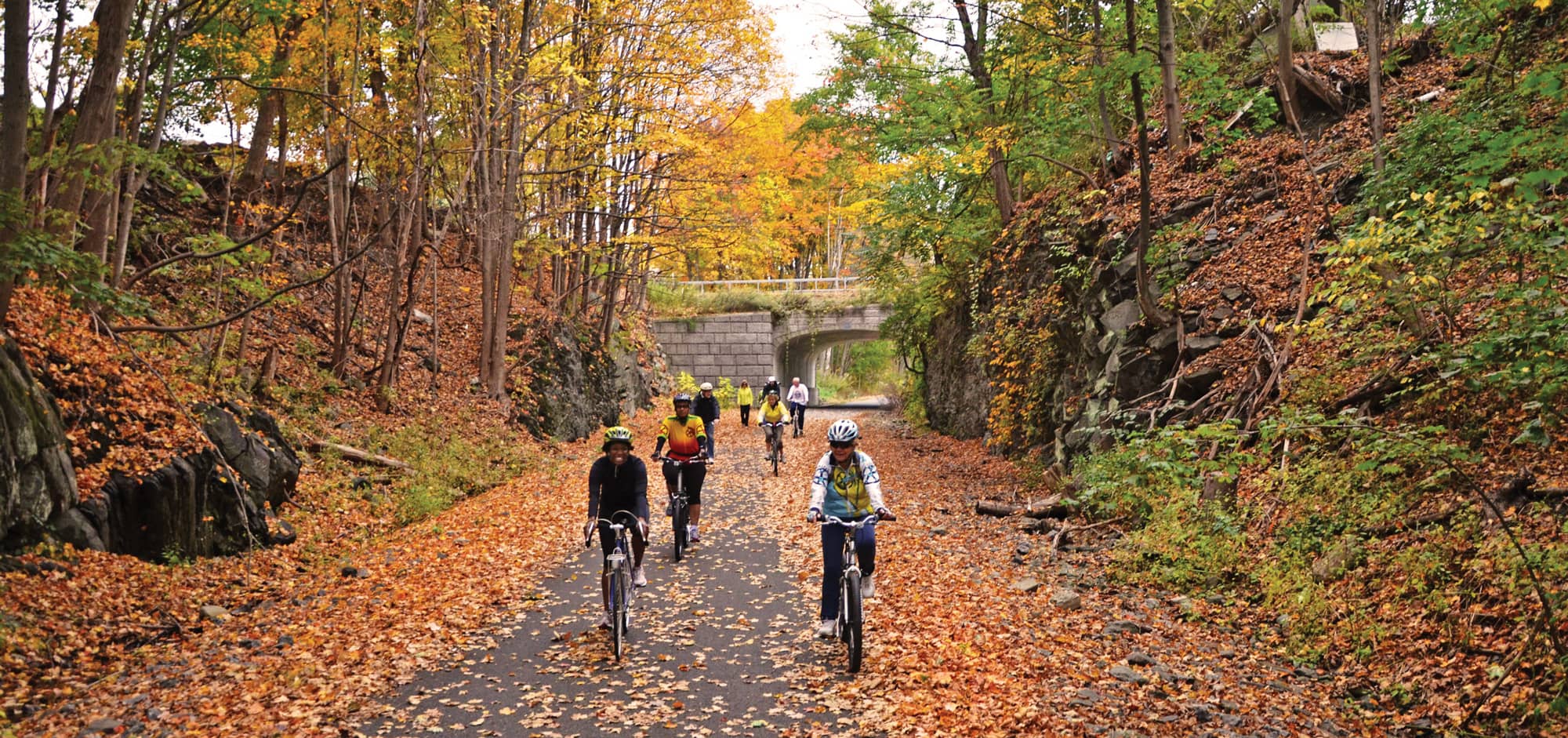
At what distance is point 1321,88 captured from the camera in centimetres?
1407

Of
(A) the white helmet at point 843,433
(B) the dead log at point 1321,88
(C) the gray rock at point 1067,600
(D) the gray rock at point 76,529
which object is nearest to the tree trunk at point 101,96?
(D) the gray rock at point 76,529

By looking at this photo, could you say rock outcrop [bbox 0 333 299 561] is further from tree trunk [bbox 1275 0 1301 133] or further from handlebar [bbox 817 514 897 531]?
tree trunk [bbox 1275 0 1301 133]

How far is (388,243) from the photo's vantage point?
23.7 m

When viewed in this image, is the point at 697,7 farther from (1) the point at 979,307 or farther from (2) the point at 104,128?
(2) the point at 104,128

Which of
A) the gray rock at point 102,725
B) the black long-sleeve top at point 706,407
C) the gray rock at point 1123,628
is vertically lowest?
the gray rock at point 102,725

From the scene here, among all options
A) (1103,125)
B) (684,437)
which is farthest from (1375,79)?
(684,437)

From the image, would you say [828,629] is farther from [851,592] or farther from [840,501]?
[840,501]

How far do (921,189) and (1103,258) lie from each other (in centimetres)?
645

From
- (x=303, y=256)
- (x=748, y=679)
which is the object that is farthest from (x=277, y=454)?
(x=303, y=256)

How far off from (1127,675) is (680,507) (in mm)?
5706

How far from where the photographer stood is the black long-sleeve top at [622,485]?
7.92 metres

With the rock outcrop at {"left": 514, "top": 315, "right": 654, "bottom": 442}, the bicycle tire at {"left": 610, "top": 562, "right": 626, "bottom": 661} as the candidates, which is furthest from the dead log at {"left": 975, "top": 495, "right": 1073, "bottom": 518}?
the rock outcrop at {"left": 514, "top": 315, "right": 654, "bottom": 442}

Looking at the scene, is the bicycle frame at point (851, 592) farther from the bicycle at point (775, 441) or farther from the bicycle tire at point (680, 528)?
the bicycle at point (775, 441)

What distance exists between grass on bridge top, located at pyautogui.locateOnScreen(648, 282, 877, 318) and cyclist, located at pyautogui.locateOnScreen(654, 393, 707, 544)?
97.8ft
